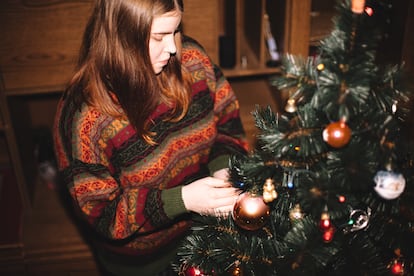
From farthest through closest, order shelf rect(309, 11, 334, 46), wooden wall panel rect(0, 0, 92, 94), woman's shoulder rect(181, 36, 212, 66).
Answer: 1. shelf rect(309, 11, 334, 46)
2. wooden wall panel rect(0, 0, 92, 94)
3. woman's shoulder rect(181, 36, 212, 66)

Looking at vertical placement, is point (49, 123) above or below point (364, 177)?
below

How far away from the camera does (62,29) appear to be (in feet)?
5.03

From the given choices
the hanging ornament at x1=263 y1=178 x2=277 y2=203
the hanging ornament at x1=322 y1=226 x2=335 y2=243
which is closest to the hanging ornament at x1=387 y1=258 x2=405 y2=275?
the hanging ornament at x1=322 y1=226 x2=335 y2=243

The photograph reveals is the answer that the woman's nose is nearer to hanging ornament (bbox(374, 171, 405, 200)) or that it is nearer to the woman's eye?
the woman's eye

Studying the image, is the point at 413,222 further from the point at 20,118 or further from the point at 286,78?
the point at 20,118

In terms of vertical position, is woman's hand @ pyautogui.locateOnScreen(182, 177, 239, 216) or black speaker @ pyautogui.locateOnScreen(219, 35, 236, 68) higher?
black speaker @ pyautogui.locateOnScreen(219, 35, 236, 68)

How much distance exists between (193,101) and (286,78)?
1.75 ft

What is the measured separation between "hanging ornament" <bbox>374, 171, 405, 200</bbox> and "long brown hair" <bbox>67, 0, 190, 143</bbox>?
22.6 inches

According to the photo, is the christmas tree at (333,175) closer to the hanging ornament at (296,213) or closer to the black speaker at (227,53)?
the hanging ornament at (296,213)

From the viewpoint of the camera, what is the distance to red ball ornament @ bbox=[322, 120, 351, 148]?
0.72 m

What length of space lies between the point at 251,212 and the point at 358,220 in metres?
0.19

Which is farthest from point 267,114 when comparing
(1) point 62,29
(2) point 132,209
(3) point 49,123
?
(3) point 49,123

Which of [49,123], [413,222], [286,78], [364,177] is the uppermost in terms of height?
[286,78]

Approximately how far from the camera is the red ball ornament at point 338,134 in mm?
717
